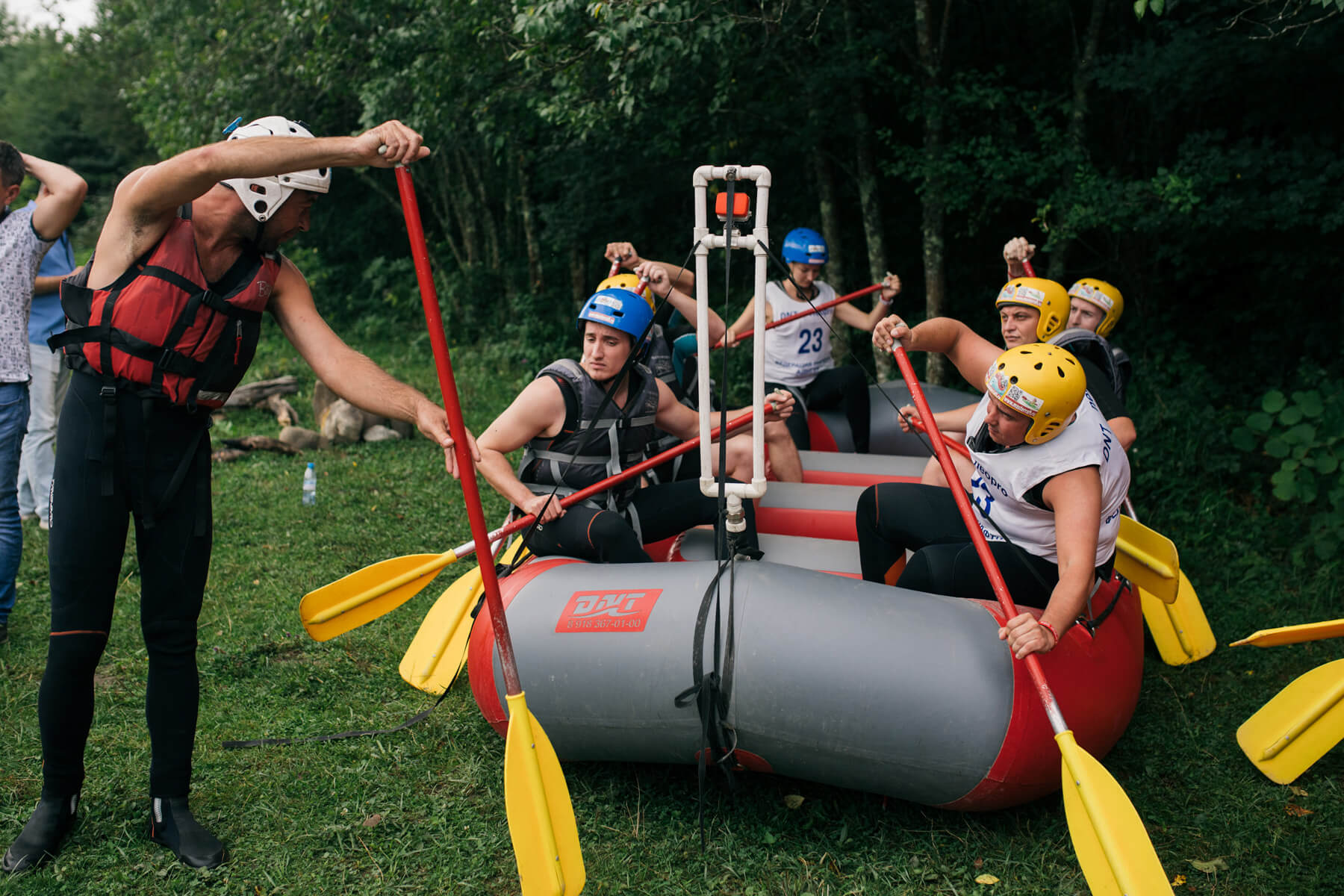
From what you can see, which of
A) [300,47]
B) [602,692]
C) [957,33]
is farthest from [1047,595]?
[300,47]

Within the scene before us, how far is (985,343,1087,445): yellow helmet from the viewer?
2613mm

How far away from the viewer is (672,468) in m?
4.18

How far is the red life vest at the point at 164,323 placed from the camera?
7.48ft

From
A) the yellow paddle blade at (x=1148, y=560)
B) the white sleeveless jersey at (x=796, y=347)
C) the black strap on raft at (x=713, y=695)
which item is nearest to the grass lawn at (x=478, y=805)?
the black strap on raft at (x=713, y=695)

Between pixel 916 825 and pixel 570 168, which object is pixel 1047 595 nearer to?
pixel 916 825

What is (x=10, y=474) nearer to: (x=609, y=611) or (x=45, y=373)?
(x=45, y=373)

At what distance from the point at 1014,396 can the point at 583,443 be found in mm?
1403

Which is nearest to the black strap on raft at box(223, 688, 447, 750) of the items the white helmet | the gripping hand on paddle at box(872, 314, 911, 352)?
the white helmet

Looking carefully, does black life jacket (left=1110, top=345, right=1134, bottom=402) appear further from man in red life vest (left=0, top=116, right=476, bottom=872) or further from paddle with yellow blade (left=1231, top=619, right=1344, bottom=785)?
man in red life vest (left=0, top=116, right=476, bottom=872)

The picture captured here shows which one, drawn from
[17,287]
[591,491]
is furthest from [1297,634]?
[17,287]

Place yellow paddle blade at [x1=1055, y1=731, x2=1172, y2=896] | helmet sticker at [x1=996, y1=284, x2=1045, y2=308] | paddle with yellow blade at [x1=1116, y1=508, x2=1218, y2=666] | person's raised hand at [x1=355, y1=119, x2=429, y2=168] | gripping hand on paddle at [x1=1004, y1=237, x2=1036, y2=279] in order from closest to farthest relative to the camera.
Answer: person's raised hand at [x1=355, y1=119, x2=429, y2=168] → yellow paddle blade at [x1=1055, y1=731, x2=1172, y2=896] → paddle with yellow blade at [x1=1116, y1=508, x2=1218, y2=666] → helmet sticker at [x1=996, y1=284, x2=1045, y2=308] → gripping hand on paddle at [x1=1004, y1=237, x2=1036, y2=279]

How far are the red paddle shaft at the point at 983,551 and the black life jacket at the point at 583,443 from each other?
96 centimetres

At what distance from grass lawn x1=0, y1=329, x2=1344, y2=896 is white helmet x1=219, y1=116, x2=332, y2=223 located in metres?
1.66

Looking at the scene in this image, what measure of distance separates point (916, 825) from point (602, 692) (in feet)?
3.22
